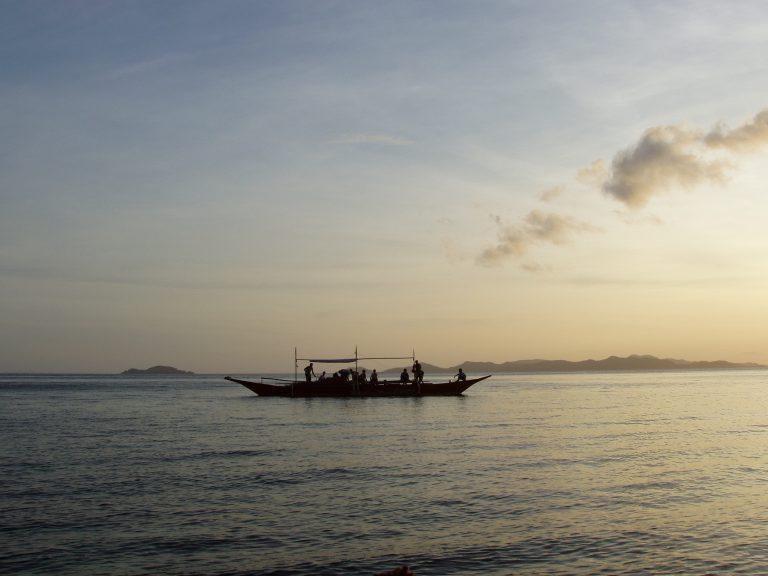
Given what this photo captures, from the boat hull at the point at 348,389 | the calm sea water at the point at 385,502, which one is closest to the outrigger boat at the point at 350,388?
the boat hull at the point at 348,389

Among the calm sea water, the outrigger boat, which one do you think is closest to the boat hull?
the outrigger boat

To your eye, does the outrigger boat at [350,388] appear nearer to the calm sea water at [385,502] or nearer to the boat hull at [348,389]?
the boat hull at [348,389]

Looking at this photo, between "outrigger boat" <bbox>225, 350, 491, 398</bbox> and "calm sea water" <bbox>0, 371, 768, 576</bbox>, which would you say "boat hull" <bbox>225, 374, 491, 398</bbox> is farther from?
"calm sea water" <bbox>0, 371, 768, 576</bbox>

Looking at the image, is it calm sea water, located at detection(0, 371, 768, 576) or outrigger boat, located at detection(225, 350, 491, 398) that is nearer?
calm sea water, located at detection(0, 371, 768, 576)

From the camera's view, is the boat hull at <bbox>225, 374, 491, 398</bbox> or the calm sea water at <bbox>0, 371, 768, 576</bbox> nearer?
the calm sea water at <bbox>0, 371, 768, 576</bbox>

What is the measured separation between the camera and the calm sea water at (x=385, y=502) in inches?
582

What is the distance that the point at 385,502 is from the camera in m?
20.1

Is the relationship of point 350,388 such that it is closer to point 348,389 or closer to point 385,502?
point 348,389

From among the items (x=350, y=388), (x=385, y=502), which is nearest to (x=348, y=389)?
(x=350, y=388)

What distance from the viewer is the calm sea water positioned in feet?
48.5

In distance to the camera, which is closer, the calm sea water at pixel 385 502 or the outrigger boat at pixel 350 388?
the calm sea water at pixel 385 502

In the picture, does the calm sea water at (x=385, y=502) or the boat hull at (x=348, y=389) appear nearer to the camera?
the calm sea water at (x=385, y=502)

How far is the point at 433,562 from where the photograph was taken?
14.5 meters

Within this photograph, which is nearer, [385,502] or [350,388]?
[385,502]
